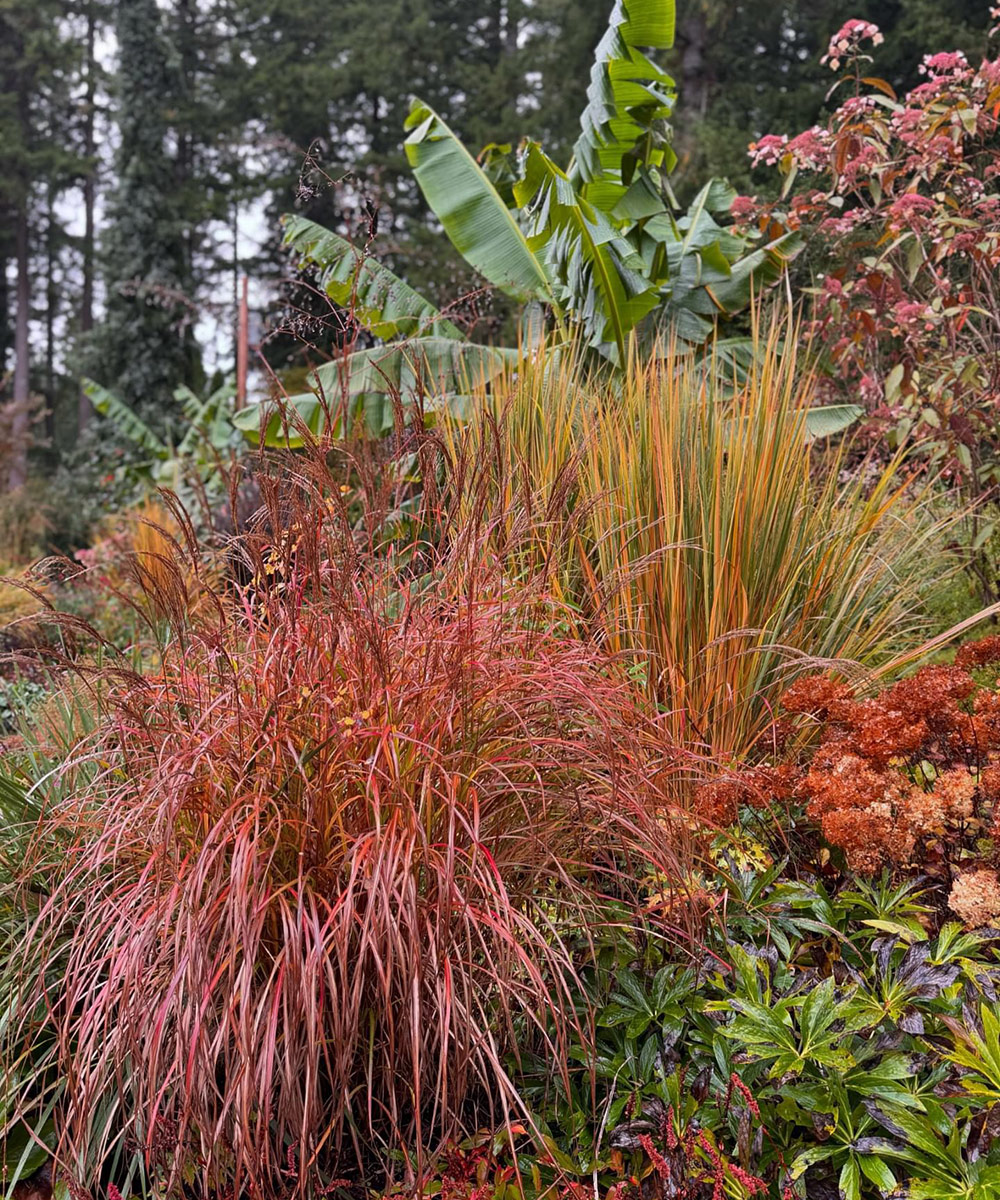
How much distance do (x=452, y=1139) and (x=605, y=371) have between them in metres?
5.39

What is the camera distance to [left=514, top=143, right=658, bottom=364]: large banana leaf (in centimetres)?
614

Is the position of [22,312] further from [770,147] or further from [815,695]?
[815,695]

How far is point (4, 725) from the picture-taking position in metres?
5.55

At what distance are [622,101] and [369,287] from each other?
84.1 inches

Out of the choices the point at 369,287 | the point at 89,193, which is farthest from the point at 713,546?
the point at 89,193

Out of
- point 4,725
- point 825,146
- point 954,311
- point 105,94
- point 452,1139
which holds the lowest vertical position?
point 4,725

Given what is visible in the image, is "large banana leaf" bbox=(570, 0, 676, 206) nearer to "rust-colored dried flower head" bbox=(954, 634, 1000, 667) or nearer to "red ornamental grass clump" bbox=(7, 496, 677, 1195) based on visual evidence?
"rust-colored dried flower head" bbox=(954, 634, 1000, 667)

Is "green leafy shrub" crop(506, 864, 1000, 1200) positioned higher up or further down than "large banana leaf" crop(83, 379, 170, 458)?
higher up

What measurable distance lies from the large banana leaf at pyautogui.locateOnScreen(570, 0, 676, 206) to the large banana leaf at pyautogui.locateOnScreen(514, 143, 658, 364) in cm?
26

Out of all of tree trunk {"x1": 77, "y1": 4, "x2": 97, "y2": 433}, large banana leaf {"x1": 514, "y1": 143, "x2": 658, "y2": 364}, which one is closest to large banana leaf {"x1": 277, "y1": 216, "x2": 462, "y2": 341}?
large banana leaf {"x1": 514, "y1": 143, "x2": 658, "y2": 364}

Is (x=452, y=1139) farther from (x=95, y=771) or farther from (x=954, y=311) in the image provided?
(x=954, y=311)

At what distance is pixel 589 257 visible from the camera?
20.6ft

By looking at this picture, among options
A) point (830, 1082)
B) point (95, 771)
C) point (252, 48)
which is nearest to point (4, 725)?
point (95, 771)

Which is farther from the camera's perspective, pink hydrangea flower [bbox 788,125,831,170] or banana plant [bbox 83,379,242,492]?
banana plant [bbox 83,379,242,492]
